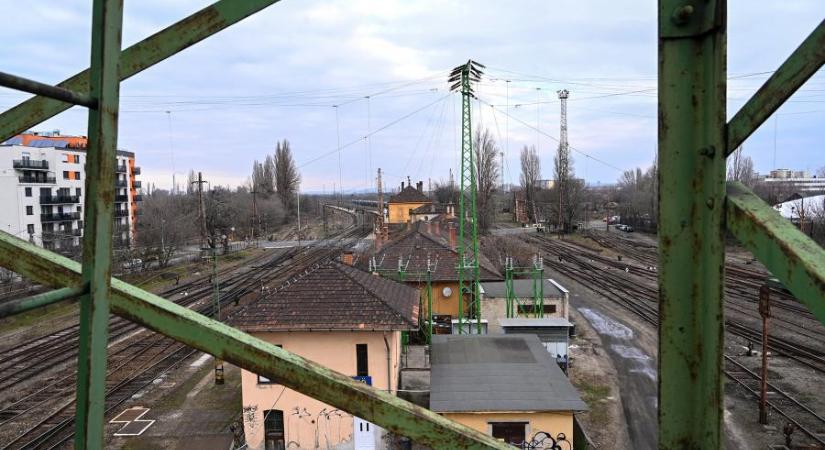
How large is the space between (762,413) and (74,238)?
31.0 metres

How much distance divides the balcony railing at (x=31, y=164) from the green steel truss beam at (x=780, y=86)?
37.7 meters

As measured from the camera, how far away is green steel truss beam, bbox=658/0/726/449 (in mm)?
1126

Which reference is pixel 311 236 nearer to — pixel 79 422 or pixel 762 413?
pixel 762 413

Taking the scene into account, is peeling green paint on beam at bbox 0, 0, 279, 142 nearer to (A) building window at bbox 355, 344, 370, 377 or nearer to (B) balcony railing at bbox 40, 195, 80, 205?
(A) building window at bbox 355, 344, 370, 377

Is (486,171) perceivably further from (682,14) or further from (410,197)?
(682,14)

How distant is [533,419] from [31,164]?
35.0 m

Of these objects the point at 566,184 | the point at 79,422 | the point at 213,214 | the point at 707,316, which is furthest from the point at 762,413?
the point at 566,184

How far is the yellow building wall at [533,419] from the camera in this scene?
8586mm

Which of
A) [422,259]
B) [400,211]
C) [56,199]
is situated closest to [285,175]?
[400,211]

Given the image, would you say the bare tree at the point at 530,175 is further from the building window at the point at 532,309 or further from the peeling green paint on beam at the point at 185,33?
the peeling green paint on beam at the point at 185,33

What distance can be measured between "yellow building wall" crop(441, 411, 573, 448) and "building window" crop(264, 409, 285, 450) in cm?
330

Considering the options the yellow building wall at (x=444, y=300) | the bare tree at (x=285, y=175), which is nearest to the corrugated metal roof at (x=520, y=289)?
the yellow building wall at (x=444, y=300)

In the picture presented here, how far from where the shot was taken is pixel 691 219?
1.17 metres

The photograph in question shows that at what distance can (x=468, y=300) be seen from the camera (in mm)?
18125
